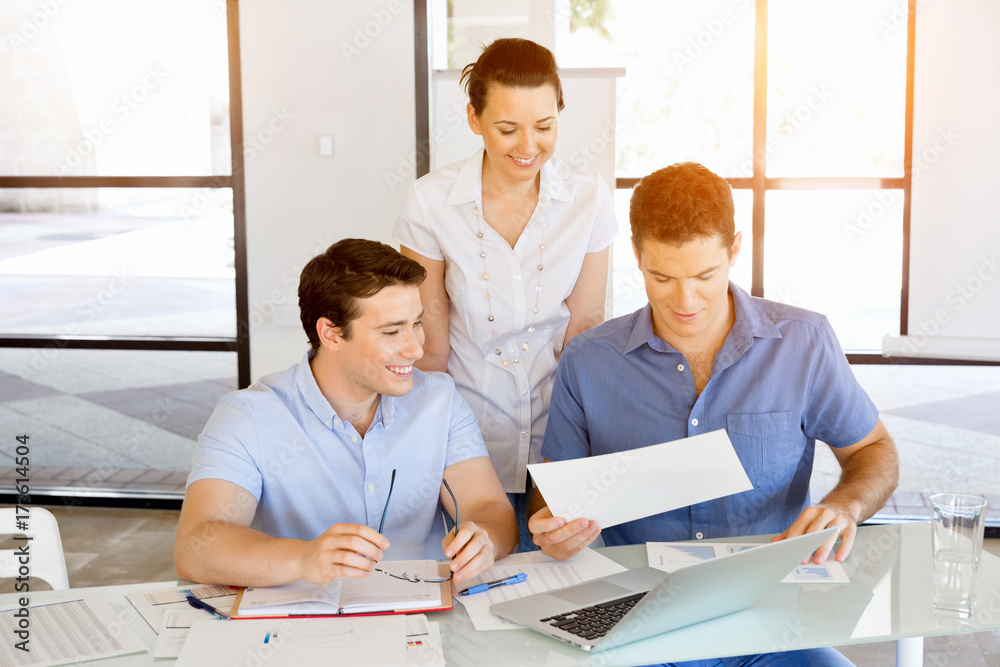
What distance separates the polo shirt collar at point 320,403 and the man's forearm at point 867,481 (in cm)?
87

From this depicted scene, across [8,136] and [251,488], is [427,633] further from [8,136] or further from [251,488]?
[8,136]

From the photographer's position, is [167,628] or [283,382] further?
[283,382]

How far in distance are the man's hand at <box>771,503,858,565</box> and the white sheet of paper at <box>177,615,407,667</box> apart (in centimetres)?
70

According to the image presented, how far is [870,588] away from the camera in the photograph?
1.58 metres

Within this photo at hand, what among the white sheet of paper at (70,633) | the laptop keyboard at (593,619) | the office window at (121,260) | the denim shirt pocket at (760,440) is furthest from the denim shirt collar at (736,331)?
the office window at (121,260)

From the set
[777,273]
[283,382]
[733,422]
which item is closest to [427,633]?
[283,382]

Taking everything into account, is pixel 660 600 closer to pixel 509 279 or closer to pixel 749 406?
pixel 749 406

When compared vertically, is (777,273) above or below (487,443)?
above

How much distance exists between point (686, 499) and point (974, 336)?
9.04ft

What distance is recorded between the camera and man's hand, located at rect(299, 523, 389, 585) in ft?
4.81

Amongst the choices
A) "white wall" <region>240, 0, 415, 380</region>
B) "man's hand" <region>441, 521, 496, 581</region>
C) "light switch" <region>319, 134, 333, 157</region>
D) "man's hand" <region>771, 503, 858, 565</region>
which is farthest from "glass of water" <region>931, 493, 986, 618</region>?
"light switch" <region>319, 134, 333, 157</region>

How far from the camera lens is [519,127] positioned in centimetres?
210

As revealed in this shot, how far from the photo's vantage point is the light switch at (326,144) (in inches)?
158

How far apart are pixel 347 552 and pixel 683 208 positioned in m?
0.90
